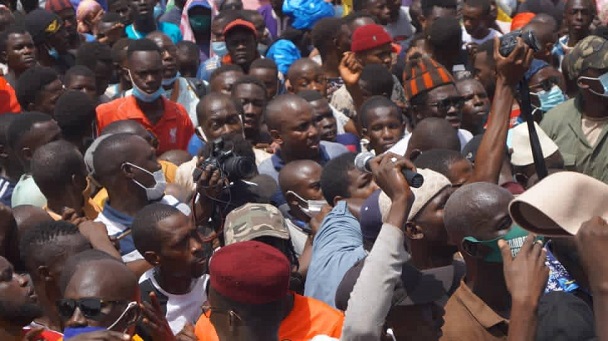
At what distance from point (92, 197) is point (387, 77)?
2932mm

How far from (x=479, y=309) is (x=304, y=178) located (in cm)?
264

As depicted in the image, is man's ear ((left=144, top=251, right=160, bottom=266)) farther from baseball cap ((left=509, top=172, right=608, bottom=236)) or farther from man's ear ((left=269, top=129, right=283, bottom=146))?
baseball cap ((left=509, top=172, right=608, bottom=236))

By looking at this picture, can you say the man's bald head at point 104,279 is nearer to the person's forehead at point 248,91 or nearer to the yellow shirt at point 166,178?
the yellow shirt at point 166,178

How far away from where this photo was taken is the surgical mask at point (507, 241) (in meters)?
3.96

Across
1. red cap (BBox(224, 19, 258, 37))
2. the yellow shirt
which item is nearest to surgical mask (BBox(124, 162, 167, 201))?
the yellow shirt

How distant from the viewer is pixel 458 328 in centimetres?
401

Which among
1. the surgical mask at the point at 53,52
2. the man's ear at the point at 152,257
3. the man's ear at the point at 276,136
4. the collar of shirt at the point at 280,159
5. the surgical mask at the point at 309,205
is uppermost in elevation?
the man's ear at the point at 152,257

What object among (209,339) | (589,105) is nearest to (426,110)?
(589,105)

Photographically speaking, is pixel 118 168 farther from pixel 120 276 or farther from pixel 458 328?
pixel 458 328

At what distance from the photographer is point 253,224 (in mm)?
5227

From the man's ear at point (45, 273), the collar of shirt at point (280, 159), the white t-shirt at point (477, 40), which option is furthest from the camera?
the white t-shirt at point (477, 40)

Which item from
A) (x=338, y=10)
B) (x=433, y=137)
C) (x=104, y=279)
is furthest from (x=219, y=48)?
(x=104, y=279)

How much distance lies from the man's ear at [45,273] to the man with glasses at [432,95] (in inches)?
119

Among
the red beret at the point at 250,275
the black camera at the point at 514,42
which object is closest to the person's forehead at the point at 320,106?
the black camera at the point at 514,42
